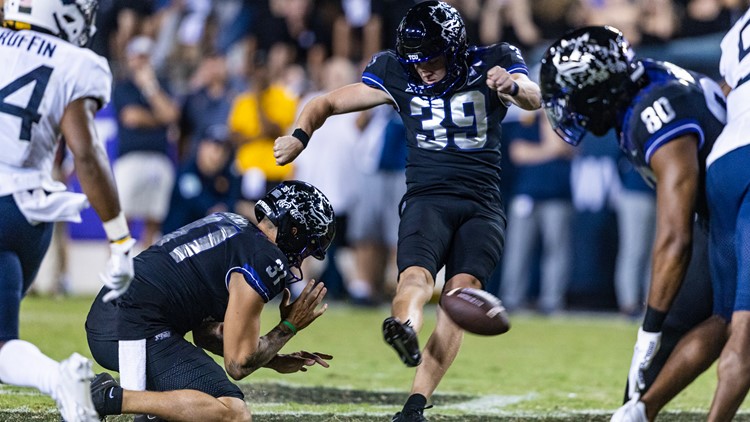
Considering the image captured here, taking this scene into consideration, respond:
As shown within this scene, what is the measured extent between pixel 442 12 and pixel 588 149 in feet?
18.3

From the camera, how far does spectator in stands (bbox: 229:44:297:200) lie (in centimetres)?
1034

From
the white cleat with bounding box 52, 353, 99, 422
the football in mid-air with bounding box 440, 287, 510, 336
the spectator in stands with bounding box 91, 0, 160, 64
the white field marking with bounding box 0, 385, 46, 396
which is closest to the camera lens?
the white cleat with bounding box 52, 353, 99, 422

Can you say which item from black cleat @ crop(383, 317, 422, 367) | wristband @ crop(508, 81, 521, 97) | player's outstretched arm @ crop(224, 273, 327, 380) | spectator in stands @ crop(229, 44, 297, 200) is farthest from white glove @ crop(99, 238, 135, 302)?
spectator in stands @ crop(229, 44, 297, 200)

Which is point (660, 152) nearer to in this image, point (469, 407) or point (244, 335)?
point (244, 335)

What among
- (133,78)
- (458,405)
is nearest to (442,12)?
(458,405)

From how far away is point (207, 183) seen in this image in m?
10.6

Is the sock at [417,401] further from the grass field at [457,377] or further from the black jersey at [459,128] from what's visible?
the black jersey at [459,128]

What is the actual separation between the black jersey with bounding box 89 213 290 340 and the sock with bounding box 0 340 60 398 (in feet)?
1.57

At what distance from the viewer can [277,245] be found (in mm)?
4359

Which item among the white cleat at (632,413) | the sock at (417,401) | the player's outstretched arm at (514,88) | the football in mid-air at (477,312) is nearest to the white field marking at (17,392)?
the sock at (417,401)

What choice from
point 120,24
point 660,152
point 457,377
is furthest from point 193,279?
point 120,24

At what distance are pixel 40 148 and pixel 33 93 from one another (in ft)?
0.67

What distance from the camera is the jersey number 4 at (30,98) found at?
3869 mm

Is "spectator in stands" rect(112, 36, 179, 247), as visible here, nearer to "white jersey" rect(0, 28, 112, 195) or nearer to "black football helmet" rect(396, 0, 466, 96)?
"black football helmet" rect(396, 0, 466, 96)
